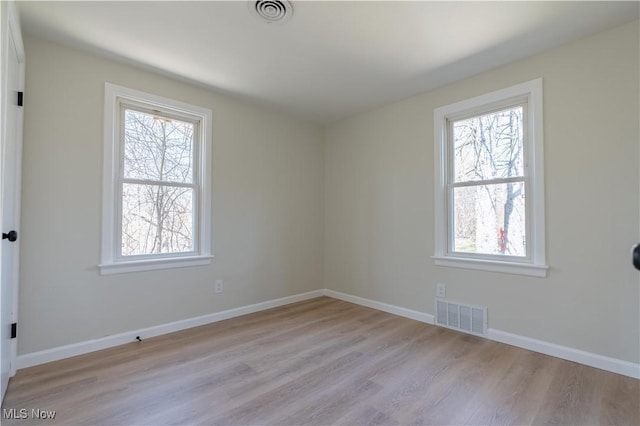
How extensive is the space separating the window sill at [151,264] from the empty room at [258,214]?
2 centimetres

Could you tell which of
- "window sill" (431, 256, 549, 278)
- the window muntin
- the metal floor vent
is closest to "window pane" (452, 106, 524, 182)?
"window sill" (431, 256, 549, 278)

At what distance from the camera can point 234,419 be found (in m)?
1.62

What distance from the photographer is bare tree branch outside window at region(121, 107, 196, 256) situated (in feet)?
8.85

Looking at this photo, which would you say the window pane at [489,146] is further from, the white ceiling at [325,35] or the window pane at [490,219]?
the white ceiling at [325,35]

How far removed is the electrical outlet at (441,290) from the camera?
3.01 metres

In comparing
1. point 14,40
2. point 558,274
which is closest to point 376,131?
point 558,274

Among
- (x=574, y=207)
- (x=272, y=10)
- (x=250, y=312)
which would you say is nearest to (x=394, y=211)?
(x=574, y=207)

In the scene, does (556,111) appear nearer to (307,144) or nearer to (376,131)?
(376,131)

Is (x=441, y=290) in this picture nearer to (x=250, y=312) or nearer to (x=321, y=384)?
(x=321, y=384)

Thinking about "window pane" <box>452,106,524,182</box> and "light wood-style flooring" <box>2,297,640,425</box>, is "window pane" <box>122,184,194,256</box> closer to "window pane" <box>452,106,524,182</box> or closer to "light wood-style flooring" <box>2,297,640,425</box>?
"light wood-style flooring" <box>2,297,640,425</box>

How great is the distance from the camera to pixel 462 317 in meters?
2.87

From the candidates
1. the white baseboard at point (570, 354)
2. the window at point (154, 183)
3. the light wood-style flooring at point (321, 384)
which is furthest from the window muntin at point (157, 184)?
the white baseboard at point (570, 354)

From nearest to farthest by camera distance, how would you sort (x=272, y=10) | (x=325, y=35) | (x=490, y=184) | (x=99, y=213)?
(x=272, y=10) < (x=325, y=35) < (x=99, y=213) < (x=490, y=184)

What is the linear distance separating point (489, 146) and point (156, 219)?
10.6ft
